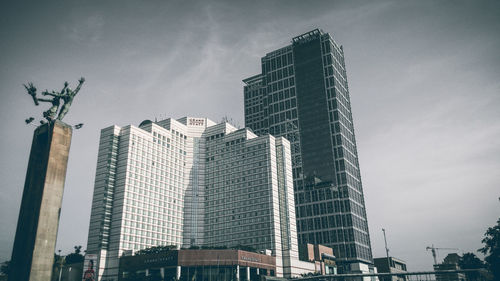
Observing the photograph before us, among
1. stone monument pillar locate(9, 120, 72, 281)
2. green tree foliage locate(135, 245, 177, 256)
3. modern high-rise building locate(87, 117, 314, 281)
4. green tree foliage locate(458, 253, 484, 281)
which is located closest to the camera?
stone monument pillar locate(9, 120, 72, 281)

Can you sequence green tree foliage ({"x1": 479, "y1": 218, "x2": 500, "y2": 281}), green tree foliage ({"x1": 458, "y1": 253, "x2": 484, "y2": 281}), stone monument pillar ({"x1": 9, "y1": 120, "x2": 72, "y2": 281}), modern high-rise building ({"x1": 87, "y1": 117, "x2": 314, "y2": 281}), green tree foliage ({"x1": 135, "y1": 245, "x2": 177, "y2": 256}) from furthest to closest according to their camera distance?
green tree foliage ({"x1": 458, "y1": 253, "x2": 484, "y2": 281})
modern high-rise building ({"x1": 87, "y1": 117, "x2": 314, "y2": 281})
green tree foliage ({"x1": 135, "y1": 245, "x2": 177, "y2": 256})
green tree foliage ({"x1": 479, "y1": 218, "x2": 500, "y2": 281})
stone monument pillar ({"x1": 9, "y1": 120, "x2": 72, "y2": 281})

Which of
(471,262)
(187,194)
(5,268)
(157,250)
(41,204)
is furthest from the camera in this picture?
(187,194)

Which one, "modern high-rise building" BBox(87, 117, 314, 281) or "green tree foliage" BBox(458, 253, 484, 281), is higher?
"modern high-rise building" BBox(87, 117, 314, 281)

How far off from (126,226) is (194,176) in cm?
5098

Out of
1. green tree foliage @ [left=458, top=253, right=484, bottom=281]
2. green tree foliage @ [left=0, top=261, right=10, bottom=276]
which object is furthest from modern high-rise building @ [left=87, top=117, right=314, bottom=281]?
green tree foliage @ [left=458, top=253, right=484, bottom=281]

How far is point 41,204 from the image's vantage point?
199 ft

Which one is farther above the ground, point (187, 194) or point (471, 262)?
point (187, 194)

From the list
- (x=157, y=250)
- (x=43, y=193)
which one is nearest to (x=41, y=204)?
(x=43, y=193)

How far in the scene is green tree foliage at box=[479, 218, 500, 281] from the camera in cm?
8788

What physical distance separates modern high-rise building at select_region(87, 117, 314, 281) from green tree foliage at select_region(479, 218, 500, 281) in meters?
78.2

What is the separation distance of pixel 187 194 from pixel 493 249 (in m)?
131

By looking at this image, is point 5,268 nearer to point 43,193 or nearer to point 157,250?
point 157,250

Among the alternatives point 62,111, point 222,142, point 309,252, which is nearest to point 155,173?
point 222,142

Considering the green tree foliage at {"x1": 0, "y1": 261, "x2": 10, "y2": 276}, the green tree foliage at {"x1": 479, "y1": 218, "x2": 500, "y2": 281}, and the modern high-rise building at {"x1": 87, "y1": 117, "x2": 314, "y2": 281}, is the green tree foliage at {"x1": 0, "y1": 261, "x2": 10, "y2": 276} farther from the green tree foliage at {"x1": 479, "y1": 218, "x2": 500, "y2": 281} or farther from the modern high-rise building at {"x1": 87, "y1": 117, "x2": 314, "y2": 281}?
the green tree foliage at {"x1": 479, "y1": 218, "x2": 500, "y2": 281}
